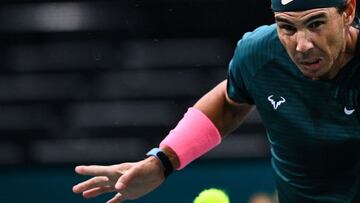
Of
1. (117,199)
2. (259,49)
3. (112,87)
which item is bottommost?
(112,87)

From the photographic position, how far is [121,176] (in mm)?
1722

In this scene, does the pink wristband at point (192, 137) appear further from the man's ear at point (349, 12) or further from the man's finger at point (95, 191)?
the man's ear at point (349, 12)

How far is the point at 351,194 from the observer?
5.38 feet

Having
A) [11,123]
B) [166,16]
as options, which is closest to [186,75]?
[166,16]

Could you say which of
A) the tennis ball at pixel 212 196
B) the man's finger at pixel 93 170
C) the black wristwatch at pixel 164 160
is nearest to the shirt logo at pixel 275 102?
the black wristwatch at pixel 164 160

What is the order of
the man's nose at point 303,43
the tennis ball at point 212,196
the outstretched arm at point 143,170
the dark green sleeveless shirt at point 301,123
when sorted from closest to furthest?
the man's nose at point 303,43 → the dark green sleeveless shirt at point 301,123 → the outstretched arm at point 143,170 → the tennis ball at point 212,196

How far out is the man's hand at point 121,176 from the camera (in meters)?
1.73

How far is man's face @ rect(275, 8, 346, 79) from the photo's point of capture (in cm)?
151

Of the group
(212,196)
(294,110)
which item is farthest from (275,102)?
(212,196)

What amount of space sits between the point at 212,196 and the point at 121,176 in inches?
37.7

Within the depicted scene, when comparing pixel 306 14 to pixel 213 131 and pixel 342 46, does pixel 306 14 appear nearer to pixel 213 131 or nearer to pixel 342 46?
pixel 342 46

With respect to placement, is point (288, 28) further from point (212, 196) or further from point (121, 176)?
point (212, 196)

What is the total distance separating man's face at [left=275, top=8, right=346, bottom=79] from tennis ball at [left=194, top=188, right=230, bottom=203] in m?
1.15

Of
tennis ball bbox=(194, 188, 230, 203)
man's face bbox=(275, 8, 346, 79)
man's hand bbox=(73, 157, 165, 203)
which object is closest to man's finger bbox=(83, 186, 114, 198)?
man's hand bbox=(73, 157, 165, 203)
